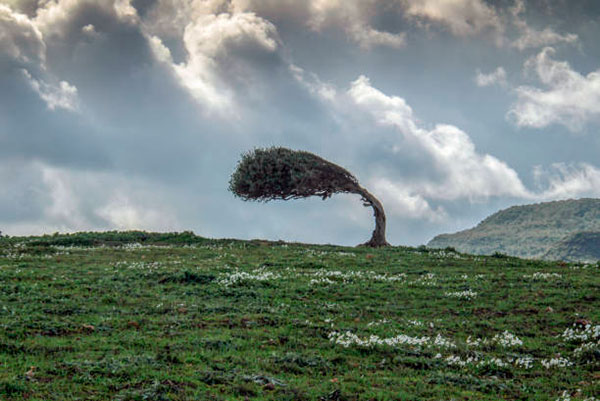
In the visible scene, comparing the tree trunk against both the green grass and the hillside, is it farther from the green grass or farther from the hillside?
the hillside

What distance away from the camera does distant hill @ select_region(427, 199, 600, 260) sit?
403ft

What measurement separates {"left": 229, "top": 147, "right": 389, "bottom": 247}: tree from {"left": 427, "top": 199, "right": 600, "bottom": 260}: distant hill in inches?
2794

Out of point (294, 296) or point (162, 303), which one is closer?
point (162, 303)

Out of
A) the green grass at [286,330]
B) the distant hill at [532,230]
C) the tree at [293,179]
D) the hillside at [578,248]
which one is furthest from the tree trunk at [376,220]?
the distant hill at [532,230]

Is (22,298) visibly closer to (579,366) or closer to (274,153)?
(579,366)

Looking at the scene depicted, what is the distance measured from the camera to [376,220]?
5219 cm

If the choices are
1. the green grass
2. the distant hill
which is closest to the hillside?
the distant hill

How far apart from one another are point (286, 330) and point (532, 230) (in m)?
134

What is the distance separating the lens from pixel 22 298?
63.7ft

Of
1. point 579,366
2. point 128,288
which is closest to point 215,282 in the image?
point 128,288

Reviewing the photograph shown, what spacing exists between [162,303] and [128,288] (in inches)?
132

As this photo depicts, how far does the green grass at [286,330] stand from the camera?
37.7 ft

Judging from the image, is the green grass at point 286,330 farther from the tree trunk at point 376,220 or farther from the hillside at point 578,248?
the hillside at point 578,248

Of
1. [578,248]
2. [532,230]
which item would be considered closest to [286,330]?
[578,248]
